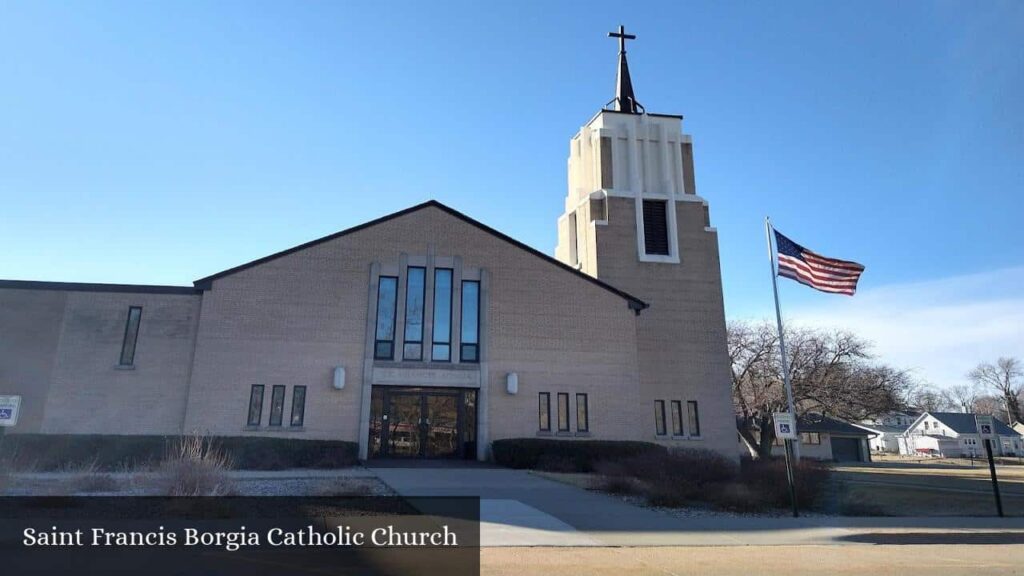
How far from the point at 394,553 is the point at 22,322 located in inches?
881

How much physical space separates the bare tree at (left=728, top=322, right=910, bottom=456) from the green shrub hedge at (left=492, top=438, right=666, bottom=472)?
1026 inches

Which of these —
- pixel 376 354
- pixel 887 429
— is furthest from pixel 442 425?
pixel 887 429

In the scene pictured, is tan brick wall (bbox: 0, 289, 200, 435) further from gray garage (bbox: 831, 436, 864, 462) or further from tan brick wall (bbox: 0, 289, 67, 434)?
gray garage (bbox: 831, 436, 864, 462)

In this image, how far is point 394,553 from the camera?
845 cm

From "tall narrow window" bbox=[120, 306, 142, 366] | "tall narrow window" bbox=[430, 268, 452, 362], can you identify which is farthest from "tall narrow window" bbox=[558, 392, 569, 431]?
"tall narrow window" bbox=[120, 306, 142, 366]

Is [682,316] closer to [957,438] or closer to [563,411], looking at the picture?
[563,411]

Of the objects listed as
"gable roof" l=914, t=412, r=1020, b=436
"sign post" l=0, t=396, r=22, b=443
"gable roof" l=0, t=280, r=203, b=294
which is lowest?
"sign post" l=0, t=396, r=22, b=443

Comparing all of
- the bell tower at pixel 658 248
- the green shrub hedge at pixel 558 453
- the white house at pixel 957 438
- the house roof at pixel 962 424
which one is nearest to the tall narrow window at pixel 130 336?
the green shrub hedge at pixel 558 453

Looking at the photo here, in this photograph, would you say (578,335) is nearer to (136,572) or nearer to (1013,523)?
(1013,523)

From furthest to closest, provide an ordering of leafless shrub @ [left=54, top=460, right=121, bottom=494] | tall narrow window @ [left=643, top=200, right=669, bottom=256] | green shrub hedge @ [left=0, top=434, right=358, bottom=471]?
tall narrow window @ [left=643, top=200, right=669, bottom=256], green shrub hedge @ [left=0, top=434, right=358, bottom=471], leafless shrub @ [left=54, top=460, right=121, bottom=494]

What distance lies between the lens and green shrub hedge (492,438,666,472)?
22172 millimetres

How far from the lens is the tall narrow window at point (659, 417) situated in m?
29.5

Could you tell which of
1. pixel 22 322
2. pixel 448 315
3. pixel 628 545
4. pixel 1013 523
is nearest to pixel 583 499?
pixel 628 545

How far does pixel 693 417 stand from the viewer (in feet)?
98.6
